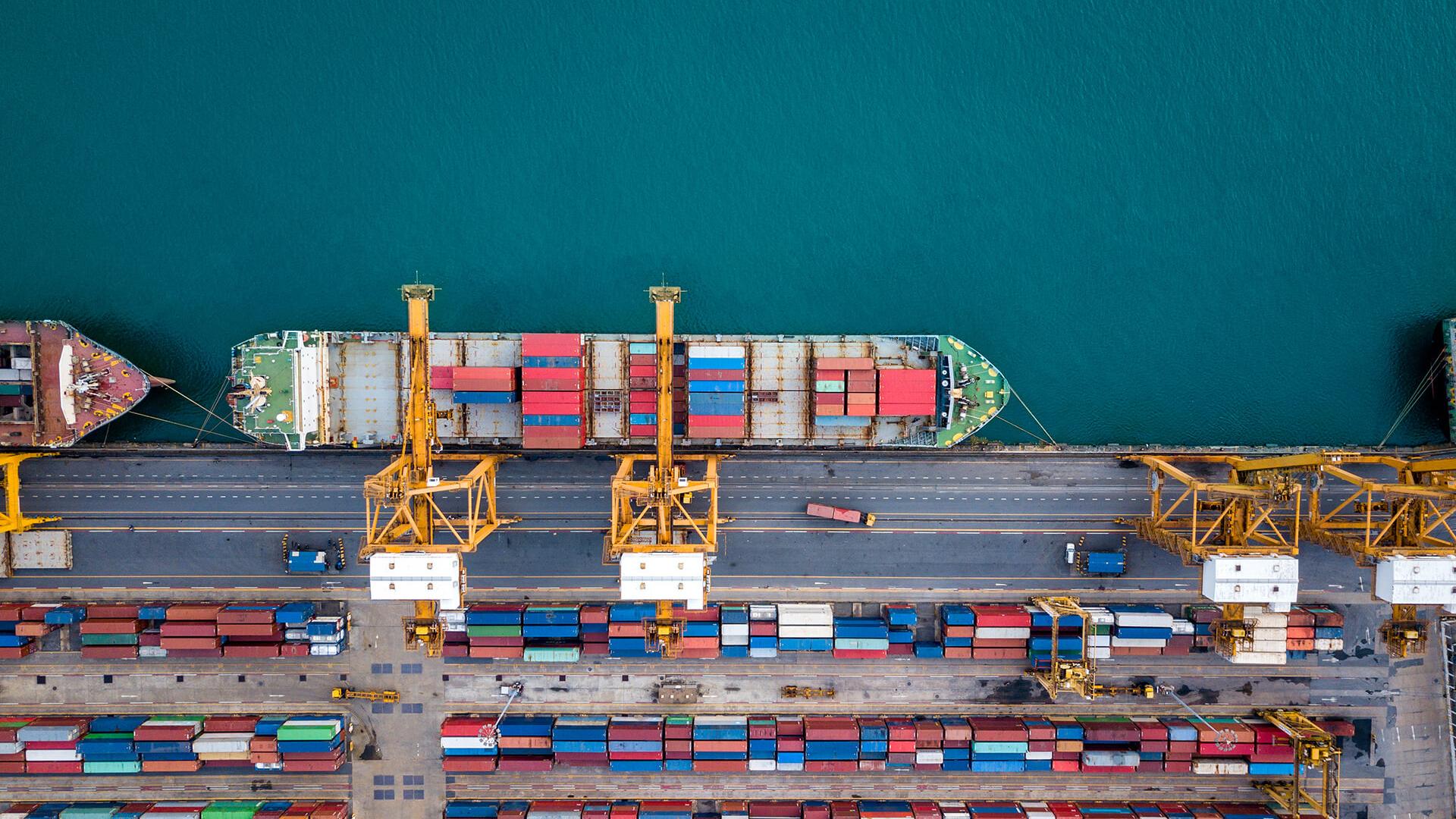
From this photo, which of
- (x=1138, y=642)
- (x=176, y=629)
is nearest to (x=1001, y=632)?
(x=1138, y=642)

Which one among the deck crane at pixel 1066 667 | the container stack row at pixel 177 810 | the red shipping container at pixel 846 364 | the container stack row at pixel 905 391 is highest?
the red shipping container at pixel 846 364

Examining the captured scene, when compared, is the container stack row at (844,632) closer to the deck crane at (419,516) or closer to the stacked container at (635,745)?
the deck crane at (419,516)

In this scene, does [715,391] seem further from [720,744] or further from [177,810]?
[177,810]

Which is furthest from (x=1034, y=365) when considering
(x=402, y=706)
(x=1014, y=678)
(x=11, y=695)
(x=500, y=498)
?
(x=11, y=695)

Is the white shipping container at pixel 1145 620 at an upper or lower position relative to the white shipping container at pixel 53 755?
upper

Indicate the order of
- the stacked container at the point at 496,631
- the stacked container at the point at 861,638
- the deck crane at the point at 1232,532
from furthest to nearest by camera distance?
the stacked container at the point at 496,631
the stacked container at the point at 861,638
the deck crane at the point at 1232,532

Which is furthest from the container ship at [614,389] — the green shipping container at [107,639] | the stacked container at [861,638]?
the green shipping container at [107,639]

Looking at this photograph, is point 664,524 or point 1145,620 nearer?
point 664,524
